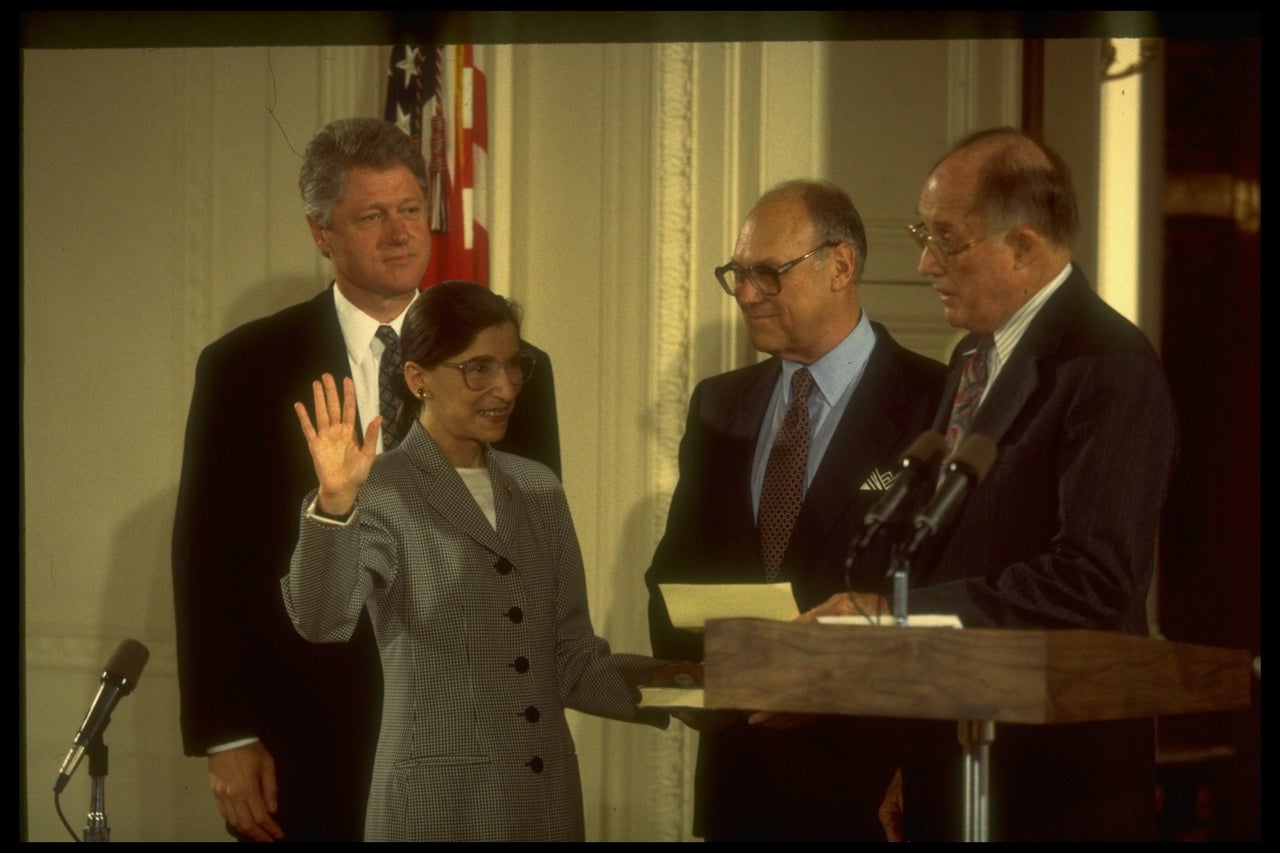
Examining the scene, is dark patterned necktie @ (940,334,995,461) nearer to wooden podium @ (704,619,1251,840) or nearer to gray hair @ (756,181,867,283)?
gray hair @ (756,181,867,283)

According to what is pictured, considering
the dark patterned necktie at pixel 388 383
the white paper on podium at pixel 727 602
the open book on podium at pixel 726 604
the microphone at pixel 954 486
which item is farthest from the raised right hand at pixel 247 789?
the microphone at pixel 954 486

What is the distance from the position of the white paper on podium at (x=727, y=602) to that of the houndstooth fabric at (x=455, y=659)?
0.55m

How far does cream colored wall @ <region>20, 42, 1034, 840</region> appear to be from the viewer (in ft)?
13.1

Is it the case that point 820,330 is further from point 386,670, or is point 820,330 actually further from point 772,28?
point 386,670

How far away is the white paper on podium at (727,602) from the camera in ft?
8.52

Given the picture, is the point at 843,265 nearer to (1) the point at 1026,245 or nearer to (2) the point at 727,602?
(1) the point at 1026,245

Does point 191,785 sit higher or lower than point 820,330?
lower

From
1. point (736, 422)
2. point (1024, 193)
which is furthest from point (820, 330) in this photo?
point (1024, 193)

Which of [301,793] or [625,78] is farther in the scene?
[625,78]

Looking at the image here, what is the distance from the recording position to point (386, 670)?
3143 mm
